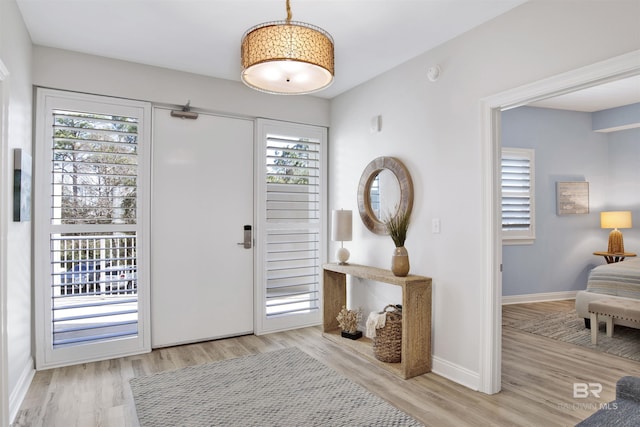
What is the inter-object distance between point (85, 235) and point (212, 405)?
1899 millimetres

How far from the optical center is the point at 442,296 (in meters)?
3.19

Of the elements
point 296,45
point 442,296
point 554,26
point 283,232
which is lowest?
point 442,296

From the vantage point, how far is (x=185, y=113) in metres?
3.89

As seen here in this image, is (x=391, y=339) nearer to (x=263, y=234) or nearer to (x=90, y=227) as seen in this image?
(x=263, y=234)

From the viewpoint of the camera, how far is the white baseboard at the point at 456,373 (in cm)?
289

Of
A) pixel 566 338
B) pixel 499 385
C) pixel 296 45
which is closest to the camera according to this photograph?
pixel 296 45

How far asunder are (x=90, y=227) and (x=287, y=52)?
2.57 m

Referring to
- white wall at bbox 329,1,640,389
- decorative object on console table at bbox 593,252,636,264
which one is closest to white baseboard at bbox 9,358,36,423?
white wall at bbox 329,1,640,389

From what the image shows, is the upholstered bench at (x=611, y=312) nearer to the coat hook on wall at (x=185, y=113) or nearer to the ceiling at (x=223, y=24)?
the ceiling at (x=223, y=24)

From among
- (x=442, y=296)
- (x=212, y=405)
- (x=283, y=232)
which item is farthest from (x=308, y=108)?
(x=212, y=405)

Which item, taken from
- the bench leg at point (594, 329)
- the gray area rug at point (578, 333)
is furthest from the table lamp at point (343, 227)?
the bench leg at point (594, 329)

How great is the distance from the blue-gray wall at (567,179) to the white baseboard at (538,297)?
0.06 meters

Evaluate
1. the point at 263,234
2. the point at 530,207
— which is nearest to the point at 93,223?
the point at 263,234

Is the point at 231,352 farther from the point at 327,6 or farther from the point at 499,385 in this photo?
the point at 327,6
